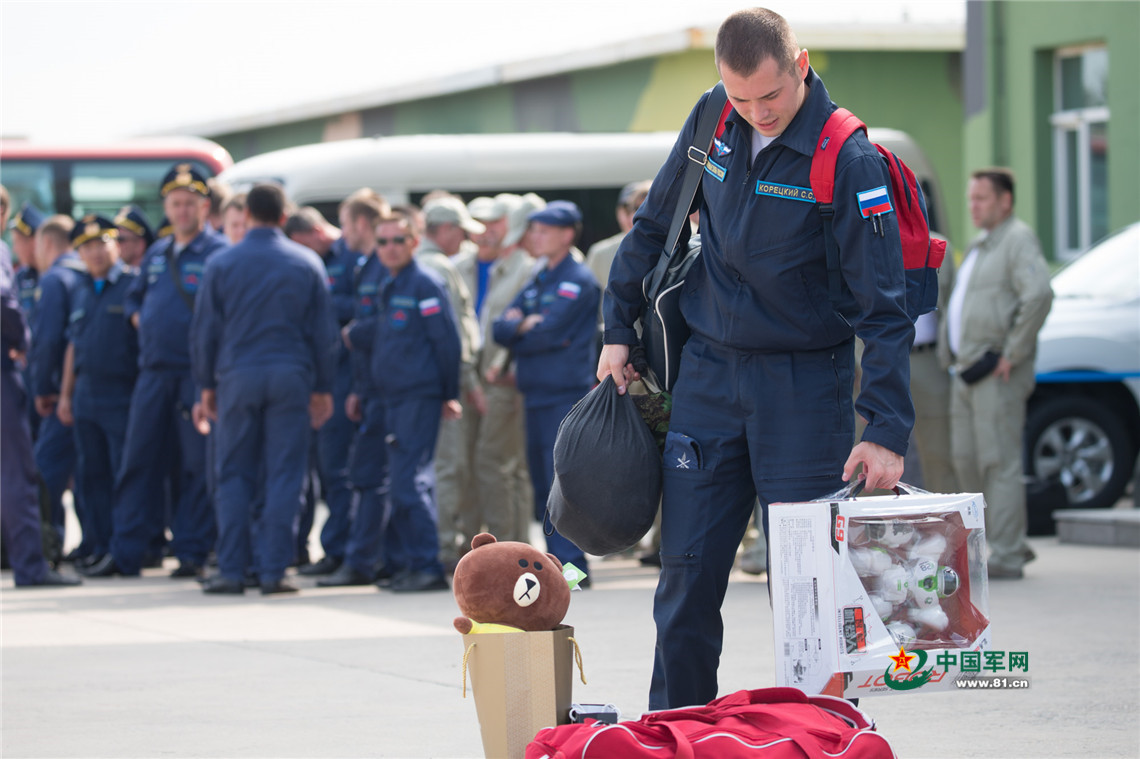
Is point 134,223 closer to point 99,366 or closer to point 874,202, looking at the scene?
point 99,366

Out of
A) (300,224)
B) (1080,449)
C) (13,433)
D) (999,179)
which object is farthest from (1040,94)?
(13,433)

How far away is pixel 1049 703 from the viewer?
5074 millimetres

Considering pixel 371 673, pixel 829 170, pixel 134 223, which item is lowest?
pixel 371 673

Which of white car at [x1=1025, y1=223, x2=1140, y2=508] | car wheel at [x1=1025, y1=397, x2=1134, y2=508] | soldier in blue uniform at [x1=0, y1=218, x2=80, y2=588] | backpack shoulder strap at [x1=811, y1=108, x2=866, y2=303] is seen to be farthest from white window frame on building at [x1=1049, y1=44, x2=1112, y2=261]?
backpack shoulder strap at [x1=811, y1=108, x2=866, y2=303]

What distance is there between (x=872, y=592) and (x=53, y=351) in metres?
7.70

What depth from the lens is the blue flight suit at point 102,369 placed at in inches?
382

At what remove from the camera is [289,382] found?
8273 mm

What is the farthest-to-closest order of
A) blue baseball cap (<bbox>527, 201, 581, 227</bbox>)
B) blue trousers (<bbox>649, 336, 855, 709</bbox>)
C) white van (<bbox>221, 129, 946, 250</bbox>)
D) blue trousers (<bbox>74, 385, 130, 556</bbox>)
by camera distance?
white van (<bbox>221, 129, 946, 250</bbox>), blue trousers (<bbox>74, 385, 130, 556</bbox>), blue baseball cap (<bbox>527, 201, 581, 227</bbox>), blue trousers (<bbox>649, 336, 855, 709</bbox>)

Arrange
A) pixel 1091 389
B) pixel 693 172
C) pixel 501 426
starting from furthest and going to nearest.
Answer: pixel 1091 389, pixel 501 426, pixel 693 172

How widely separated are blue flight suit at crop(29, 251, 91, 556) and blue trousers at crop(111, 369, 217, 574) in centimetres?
74

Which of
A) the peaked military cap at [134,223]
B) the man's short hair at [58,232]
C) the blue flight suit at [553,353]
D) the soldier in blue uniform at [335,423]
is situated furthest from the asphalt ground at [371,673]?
the man's short hair at [58,232]

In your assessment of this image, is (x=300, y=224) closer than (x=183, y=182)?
No

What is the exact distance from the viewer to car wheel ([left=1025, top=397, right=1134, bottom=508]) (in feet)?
36.1

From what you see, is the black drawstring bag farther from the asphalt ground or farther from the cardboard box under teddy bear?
the asphalt ground
